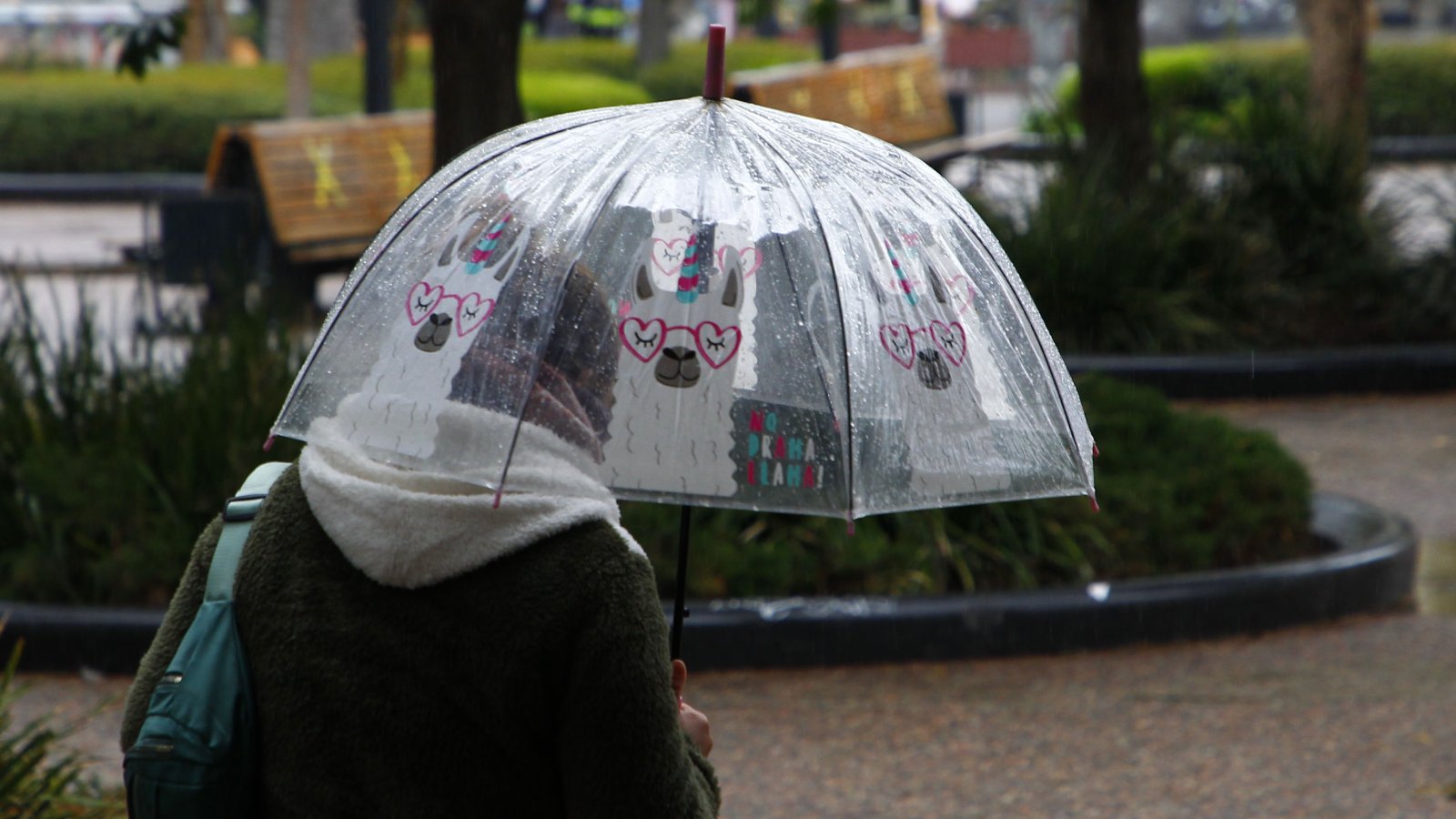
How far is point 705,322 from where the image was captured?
230cm

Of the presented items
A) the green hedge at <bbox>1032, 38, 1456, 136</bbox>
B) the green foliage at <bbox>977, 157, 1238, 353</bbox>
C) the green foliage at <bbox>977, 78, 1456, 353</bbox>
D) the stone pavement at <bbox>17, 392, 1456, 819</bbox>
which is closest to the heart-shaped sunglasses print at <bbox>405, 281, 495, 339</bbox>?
the stone pavement at <bbox>17, 392, 1456, 819</bbox>

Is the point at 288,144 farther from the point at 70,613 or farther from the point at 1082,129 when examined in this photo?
the point at 70,613

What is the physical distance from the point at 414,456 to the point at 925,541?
4.12m

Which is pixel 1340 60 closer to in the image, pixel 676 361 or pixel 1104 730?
pixel 1104 730

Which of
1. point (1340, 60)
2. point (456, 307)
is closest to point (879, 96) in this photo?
point (1340, 60)

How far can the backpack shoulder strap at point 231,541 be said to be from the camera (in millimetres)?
1939

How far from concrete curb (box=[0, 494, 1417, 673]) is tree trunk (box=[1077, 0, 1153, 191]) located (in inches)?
230

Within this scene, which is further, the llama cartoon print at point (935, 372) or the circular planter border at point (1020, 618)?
the circular planter border at point (1020, 618)

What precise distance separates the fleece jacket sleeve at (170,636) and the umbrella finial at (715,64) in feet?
2.68

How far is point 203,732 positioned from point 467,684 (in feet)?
0.91

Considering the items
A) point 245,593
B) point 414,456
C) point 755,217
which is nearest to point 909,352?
point 755,217

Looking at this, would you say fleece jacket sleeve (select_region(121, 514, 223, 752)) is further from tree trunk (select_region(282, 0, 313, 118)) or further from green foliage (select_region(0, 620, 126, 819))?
tree trunk (select_region(282, 0, 313, 118))

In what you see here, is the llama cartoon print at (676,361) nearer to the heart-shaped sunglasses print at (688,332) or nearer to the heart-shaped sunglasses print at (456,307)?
the heart-shaped sunglasses print at (688,332)

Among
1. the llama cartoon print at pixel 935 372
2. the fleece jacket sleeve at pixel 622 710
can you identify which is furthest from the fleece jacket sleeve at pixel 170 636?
the llama cartoon print at pixel 935 372
